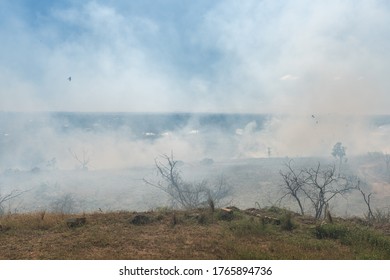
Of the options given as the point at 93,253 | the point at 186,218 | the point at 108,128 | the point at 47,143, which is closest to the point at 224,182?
the point at 186,218

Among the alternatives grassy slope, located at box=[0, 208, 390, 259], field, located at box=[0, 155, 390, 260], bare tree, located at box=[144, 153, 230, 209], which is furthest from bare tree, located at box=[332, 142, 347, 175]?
grassy slope, located at box=[0, 208, 390, 259]

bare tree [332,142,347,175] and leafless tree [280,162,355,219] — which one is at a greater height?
bare tree [332,142,347,175]

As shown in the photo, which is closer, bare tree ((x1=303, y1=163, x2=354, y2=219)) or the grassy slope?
the grassy slope

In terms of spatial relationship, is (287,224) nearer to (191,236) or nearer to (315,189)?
(191,236)

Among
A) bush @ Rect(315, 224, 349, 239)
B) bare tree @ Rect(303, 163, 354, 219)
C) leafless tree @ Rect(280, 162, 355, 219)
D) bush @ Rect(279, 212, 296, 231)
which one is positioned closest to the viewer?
bush @ Rect(315, 224, 349, 239)

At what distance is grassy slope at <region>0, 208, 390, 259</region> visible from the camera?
800 centimetres

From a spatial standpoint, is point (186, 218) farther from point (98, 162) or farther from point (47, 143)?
point (47, 143)

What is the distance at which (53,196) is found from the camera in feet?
130

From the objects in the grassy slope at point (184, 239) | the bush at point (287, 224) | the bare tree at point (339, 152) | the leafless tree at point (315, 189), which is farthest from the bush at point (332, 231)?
the bare tree at point (339, 152)

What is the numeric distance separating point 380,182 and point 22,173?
57.3 metres

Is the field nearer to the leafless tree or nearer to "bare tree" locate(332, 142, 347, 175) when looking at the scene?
the leafless tree

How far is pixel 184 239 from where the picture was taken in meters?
9.26

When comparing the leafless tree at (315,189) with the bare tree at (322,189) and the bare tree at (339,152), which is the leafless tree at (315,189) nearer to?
the bare tree at (322,189)

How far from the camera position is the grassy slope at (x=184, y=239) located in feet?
26.2
